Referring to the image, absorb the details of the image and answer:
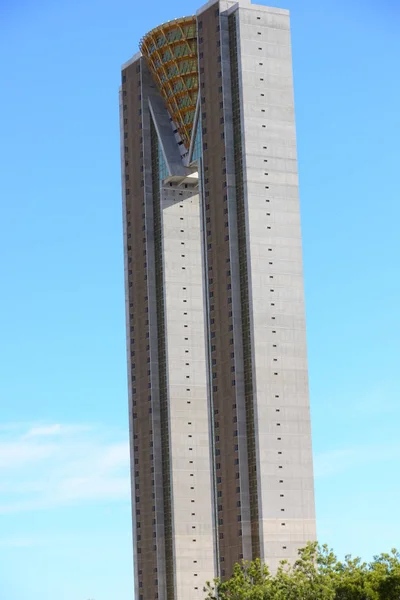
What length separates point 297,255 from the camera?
155 m

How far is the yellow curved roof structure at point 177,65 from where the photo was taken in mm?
170625

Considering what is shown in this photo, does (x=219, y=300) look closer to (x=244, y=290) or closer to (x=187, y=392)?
(x=244, y=290)

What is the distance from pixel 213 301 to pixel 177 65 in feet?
109

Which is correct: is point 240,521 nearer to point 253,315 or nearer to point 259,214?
point 253,315

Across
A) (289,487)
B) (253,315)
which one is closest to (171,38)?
(253,315)

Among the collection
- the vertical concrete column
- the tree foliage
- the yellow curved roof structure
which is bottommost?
the tree foliage

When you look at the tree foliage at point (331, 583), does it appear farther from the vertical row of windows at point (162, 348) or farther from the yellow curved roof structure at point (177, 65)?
the yellow curved roof structure at point (177, 65)

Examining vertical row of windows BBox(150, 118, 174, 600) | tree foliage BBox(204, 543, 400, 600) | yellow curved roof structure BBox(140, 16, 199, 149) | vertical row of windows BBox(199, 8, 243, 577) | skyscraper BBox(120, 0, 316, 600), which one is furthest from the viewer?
yellow curved roof structure BBox(140, 16, 199, 149)

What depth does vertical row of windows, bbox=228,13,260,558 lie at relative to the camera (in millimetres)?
147250

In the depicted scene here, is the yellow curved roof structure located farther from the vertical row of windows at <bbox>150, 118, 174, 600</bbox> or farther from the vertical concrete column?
the vertical concrete column

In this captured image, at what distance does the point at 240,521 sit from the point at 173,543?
18.9 meters

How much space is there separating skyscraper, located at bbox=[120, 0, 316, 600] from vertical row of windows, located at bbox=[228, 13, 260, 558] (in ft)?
0.61

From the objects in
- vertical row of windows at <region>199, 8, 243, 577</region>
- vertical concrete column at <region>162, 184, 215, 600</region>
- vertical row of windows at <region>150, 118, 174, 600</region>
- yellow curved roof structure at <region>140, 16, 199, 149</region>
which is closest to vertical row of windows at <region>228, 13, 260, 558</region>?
vertical row of windows at <region>199, 8, 243, 577</region>

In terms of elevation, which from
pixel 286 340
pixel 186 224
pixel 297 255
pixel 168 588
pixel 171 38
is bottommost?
pixel 168 588
